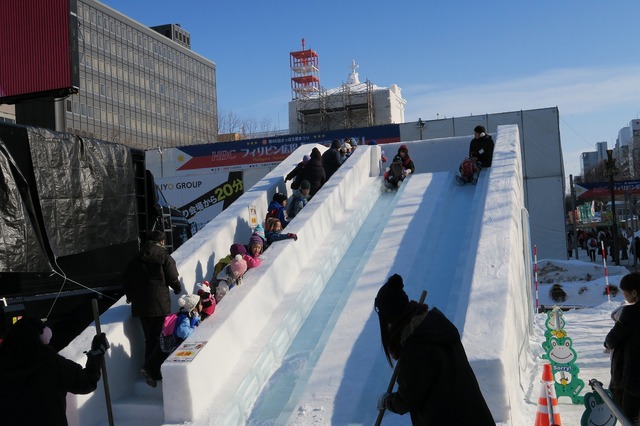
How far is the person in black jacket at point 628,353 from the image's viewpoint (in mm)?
4535

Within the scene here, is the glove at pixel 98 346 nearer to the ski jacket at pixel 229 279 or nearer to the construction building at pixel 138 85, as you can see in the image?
the ski jacket at pixel 229 279

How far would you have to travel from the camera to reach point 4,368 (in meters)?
3.94

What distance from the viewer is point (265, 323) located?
7773 millimetres

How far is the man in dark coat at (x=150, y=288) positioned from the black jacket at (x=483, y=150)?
26.4 ft

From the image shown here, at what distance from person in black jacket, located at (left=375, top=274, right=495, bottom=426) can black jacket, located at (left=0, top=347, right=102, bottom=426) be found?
2.01 m

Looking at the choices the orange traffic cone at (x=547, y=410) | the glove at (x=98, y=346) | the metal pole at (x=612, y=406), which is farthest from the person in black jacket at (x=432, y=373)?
the orange traffic cone at (x=547, y=410)

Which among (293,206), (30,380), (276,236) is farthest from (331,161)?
(30,380)

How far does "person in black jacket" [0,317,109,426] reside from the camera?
391 centimetres

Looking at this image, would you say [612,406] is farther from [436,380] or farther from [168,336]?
[168,336]

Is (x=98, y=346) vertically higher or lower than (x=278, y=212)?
lower

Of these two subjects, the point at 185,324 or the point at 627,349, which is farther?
the point at 185,324

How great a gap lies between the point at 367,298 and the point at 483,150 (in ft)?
20.1

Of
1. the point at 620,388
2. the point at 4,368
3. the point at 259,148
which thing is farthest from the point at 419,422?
the point at 259,148

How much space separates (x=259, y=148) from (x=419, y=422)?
81.8ft
